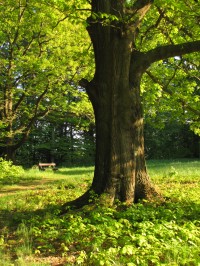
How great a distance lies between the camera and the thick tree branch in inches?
325

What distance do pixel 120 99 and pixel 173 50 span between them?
5.96 ft

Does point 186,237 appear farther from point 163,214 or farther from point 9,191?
point 9,191

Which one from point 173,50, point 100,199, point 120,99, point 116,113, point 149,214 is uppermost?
point 173,50

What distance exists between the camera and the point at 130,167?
813cm

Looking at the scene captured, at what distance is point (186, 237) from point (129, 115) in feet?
12.3

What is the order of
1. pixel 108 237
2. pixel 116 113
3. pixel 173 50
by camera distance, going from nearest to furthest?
pixel 108 237 → pixel 116 113 → pixel 173 50

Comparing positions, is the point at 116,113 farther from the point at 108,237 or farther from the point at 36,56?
the point at 36,56

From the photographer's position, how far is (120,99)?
8273mm

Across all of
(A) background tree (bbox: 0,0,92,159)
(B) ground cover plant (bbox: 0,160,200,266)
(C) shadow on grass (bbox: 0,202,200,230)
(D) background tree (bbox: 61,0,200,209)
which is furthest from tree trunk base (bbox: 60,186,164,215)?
(A) background tree (bbox: 0,0,92,159)

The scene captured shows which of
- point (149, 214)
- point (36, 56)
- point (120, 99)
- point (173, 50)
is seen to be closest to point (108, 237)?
point (149, 214)

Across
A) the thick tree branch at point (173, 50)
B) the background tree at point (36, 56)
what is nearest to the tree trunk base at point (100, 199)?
the thick tree branch at point (173, 50)

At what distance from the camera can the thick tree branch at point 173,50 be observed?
8258 millimetres

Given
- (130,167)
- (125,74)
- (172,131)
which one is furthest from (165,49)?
(172,131)

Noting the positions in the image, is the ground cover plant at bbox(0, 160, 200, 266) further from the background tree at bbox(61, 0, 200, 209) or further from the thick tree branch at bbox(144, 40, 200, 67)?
the thick tree branch at bbox(144, 40, 200, 67)
